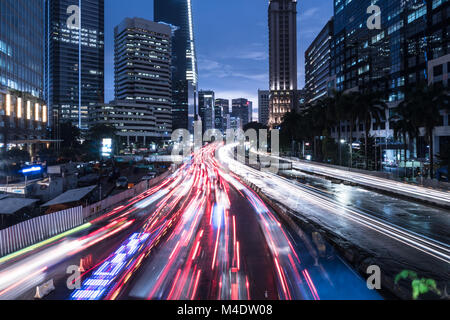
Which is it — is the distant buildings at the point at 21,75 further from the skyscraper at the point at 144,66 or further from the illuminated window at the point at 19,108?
the skyscraper at the point at 144,66

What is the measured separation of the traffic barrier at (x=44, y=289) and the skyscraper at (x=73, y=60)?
7455 inches

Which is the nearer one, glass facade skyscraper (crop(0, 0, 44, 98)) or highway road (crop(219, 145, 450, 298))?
highway road (crop(219, 145, 450, 298))

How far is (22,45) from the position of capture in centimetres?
7062

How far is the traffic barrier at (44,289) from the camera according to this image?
344 inches

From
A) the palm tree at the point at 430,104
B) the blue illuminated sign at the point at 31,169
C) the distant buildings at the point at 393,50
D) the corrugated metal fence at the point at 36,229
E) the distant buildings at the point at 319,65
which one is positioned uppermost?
the distant buildings at the point at 319,65

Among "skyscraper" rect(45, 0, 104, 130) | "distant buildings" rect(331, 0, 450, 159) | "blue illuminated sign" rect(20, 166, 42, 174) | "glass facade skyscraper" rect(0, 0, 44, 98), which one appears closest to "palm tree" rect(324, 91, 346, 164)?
"distant buildings" rect(331, 0, 450, 159)

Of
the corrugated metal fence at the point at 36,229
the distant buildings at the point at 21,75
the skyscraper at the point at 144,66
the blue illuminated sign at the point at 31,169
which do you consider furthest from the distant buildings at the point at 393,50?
the skyscraper at the point at 144,66

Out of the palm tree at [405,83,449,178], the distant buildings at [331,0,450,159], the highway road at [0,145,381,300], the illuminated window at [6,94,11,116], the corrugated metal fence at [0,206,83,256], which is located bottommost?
the highway road at [0,145,381,300]

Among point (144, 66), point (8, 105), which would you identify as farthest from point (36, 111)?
point (144, 66)

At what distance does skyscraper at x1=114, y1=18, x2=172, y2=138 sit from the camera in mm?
169875

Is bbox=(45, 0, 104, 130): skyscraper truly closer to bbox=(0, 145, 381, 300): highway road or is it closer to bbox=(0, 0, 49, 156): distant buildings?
bbox=(0, 0, 49, 156): distant buildings

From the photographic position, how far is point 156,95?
178 metres

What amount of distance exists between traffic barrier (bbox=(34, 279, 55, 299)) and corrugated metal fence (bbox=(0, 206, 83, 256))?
5078 millimetres

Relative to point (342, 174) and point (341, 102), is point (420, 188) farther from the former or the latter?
point (341, 102)
